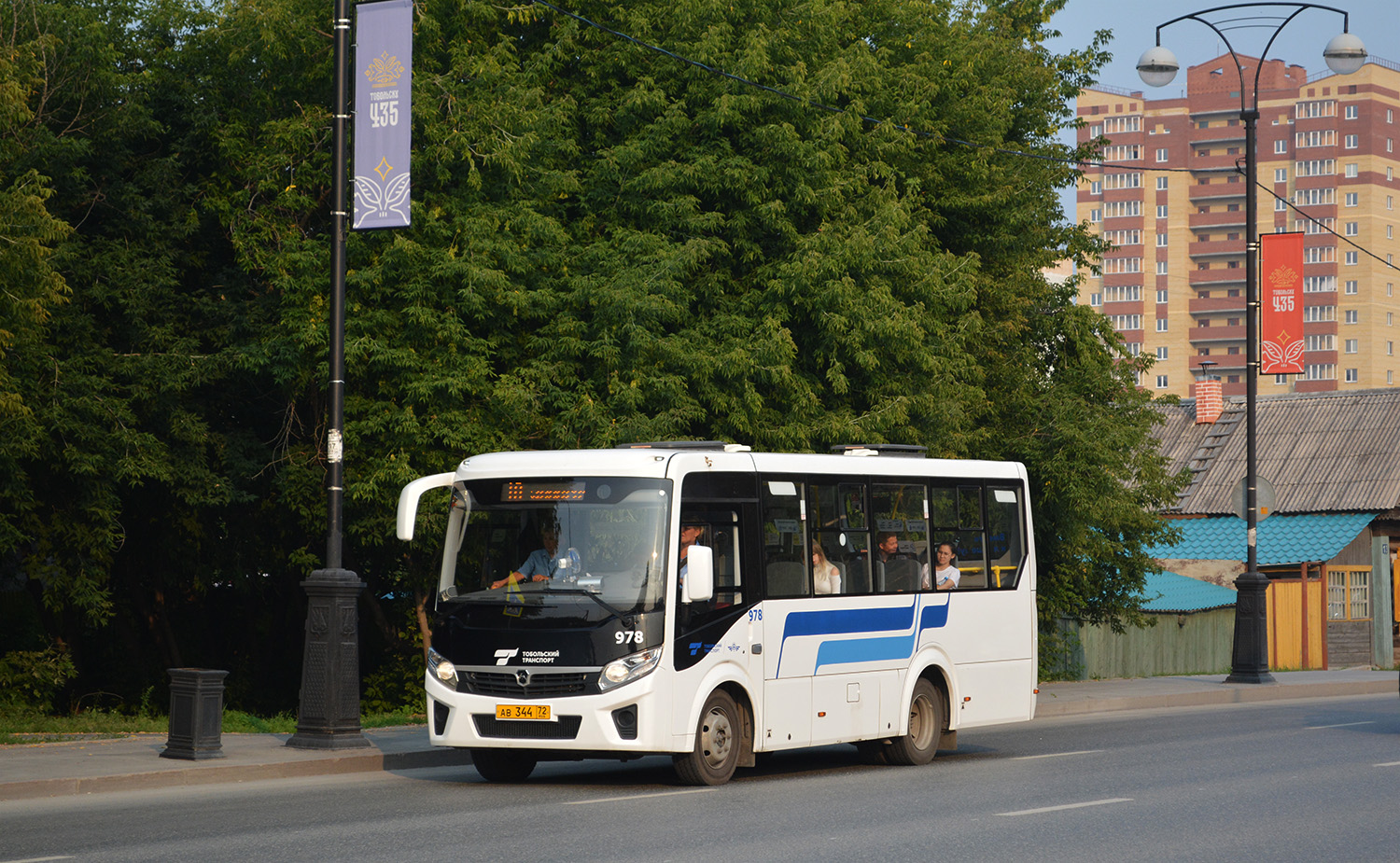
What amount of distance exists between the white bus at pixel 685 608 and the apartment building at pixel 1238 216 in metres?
134

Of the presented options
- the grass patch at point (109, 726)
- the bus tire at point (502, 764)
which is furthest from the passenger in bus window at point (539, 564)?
the grass patch at point (109, 726)

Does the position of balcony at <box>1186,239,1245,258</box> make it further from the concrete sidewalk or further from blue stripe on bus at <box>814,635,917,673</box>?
blue stripe on bus at <box>814,635,917,673</box>

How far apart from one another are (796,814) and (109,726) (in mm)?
9439

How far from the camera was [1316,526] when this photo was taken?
42281 mm

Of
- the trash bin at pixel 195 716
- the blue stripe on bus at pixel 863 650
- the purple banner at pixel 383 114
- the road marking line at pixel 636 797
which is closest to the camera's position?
the road marking line at pixel 636 797

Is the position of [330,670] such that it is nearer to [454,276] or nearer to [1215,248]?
[454,276]

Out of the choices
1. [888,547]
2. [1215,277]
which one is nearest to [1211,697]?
[888,547]

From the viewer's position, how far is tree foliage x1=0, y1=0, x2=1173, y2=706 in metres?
22.4

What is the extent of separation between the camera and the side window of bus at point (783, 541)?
14.7m

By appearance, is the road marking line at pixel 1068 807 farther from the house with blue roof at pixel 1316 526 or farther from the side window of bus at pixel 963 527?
the house with blue roof at pixel 1316 526

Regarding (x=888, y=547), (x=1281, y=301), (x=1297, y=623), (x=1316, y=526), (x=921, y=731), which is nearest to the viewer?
(x=888, y=547)

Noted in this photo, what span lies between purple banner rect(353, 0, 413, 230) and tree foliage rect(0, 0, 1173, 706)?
5.01m

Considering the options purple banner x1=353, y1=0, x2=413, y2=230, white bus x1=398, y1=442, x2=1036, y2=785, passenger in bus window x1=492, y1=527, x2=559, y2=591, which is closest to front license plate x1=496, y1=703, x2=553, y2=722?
white bus x1=398, y1=442, x2=1036, y2=785

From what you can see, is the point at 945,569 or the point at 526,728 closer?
the point at 526,728
